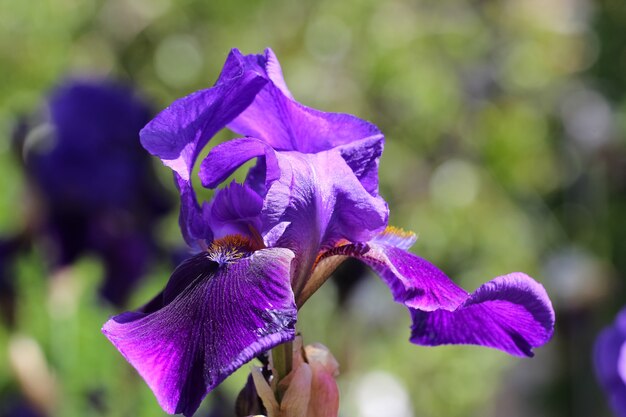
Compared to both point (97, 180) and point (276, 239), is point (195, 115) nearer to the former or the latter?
point (276, 239)

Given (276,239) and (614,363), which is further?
(614,363)

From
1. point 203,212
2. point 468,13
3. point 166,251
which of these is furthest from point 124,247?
point 468,13

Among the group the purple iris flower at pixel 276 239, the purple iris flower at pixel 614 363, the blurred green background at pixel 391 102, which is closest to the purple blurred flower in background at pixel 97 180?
the blurred green background at pixel 391 102

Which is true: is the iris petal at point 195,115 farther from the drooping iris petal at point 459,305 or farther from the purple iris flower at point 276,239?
the drooping iris petal at point 459,305

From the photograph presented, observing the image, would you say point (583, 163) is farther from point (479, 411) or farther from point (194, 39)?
point (194, 39)

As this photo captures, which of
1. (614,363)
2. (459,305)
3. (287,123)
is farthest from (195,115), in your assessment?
(614,363)

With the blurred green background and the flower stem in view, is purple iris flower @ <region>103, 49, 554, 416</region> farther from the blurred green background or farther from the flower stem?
the blurred green background
